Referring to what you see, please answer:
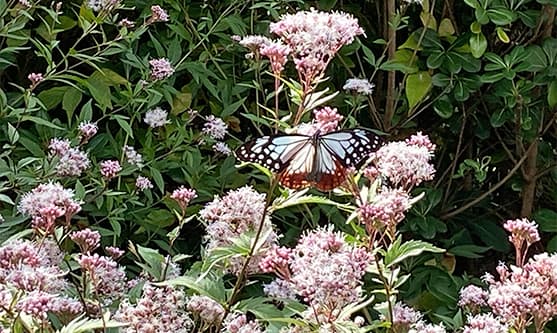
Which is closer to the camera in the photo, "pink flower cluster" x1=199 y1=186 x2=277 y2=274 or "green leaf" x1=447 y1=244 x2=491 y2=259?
"pink flower cluster" x1=199 y1=186 x2=277 y2=274

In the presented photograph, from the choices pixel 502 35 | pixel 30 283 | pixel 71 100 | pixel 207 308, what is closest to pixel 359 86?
pixel 502 35

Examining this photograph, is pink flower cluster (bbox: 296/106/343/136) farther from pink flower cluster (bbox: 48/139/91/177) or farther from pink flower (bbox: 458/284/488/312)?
pink flower cluster (bbox: 48/139/91/177)

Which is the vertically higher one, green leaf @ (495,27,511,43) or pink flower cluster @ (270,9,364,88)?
green leaf @ (495,27,511,43)

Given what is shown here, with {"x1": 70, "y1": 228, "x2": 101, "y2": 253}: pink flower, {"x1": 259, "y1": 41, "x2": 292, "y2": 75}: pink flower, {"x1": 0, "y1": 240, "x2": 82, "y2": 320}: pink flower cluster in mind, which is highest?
{"x1": 259, "y1": 41, "x2": 292, "y2": 75}: pink flower

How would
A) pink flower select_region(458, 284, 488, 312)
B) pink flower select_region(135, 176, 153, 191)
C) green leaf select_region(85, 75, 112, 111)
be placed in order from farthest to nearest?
green leaf select_region(85, 75, 112, 111) < pink flower select_region(135, 176, 153, 191) < pink flower select_region(458, 284, 488, 312)

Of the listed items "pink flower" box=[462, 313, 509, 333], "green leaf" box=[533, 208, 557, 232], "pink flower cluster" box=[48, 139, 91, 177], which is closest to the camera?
"pink flower" box=[462, 313, 509, 333]

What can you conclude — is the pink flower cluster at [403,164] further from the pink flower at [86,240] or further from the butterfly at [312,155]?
the pink flower at [86,240]

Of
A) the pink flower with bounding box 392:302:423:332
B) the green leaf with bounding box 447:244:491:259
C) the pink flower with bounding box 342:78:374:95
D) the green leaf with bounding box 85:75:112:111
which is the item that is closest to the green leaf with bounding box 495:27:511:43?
the pink flower with bounding box 342:78:374:95
